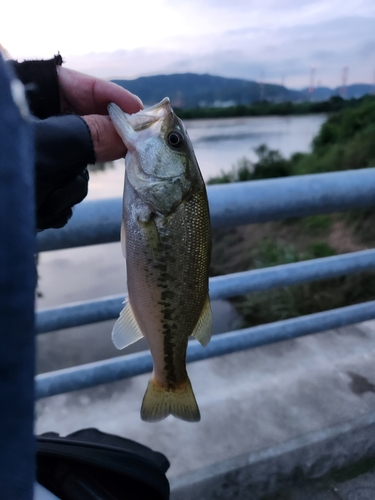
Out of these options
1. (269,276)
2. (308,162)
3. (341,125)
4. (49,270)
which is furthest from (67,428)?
(341,125)

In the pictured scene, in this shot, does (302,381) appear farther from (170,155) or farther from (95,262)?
(95,262)

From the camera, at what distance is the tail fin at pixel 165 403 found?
1463 millimetres

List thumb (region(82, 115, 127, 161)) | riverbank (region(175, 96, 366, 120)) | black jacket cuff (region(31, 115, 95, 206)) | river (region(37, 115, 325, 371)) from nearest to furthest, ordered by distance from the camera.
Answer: black jacket cuff (region(31, 115, 95, 206)), thumb (region(82, 115, 127, 161)), river (region(37, 115, 325, 371)), riverbank (region(175, 96, 366, 120))

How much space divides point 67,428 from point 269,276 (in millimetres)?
1268

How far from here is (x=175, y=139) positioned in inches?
54.9

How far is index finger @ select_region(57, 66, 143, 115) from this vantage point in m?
1.35

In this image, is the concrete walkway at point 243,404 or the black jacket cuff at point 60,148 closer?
the black jacket cuff at point 60,148

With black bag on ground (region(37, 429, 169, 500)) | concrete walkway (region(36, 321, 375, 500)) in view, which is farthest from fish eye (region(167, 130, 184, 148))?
concrete walkway (region(36, 321, 375, 500))

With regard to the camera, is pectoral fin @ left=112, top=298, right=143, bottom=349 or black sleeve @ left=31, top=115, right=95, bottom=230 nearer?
black sleeve @ left=31, top=115, right=95, bottom=230

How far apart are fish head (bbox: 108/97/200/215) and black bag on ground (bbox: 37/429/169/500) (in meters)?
0.84

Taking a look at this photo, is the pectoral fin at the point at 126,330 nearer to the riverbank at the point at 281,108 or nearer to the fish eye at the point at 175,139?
the fish eye at the point at 175,139

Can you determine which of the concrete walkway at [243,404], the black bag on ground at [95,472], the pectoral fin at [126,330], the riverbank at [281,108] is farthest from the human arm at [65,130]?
the riverbank at [281,108]

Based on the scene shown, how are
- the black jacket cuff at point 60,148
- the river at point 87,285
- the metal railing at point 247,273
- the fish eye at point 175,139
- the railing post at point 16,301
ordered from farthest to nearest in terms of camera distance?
the river at point 87,285
the metal railing at point 247,273
the fish eye at point 175,139
the black jacket cuff at point 60,148
the railing post at point 16,301

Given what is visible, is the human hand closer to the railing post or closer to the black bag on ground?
the railing post
